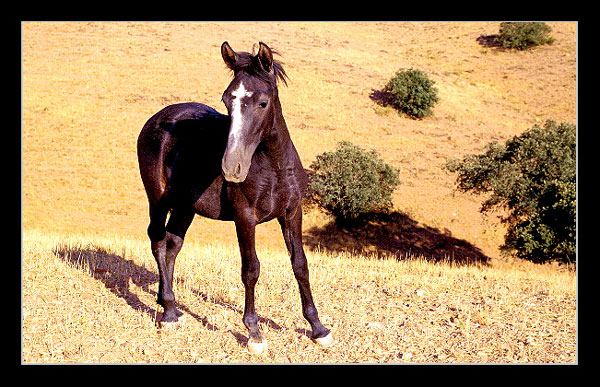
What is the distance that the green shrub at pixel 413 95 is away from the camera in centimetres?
4331

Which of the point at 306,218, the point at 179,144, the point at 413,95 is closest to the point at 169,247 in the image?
the point at 179,144

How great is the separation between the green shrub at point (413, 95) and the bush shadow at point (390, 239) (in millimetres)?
17775

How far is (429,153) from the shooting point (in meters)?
36.1

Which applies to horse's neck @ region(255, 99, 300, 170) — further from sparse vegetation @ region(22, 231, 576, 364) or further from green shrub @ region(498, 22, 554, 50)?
green shrub @ region(498, 22, 554, 50)

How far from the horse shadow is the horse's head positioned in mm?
2619

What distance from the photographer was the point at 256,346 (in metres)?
6.45

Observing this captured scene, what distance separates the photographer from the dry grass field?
711cm

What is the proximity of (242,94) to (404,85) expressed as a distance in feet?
134

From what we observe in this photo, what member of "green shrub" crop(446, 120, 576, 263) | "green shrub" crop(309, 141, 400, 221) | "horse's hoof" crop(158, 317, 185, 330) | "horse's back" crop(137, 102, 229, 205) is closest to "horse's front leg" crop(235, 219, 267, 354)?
"horse's back" crop(137, 102, 229, 205)

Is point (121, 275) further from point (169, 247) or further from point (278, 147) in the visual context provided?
point (278, 147)

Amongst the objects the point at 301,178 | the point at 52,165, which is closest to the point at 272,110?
the point at 301,178

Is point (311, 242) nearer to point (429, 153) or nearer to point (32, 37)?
point (429, 153)

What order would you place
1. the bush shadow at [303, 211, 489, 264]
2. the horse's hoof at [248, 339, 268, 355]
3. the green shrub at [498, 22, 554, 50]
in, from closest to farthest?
the horse's hoof at [248, 339, 268, 355], the bush shadow at [303, 211, 489, 264], the green shrub at [498, 22, 554, 50]

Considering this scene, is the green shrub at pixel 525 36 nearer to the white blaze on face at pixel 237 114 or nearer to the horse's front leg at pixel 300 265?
the horse's front leg at pixel 300 265
